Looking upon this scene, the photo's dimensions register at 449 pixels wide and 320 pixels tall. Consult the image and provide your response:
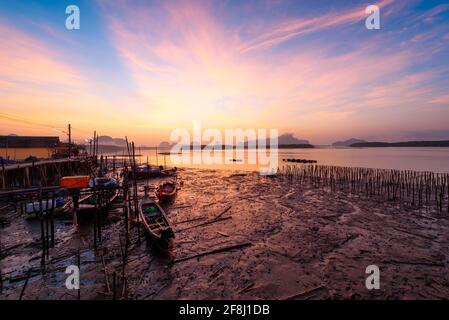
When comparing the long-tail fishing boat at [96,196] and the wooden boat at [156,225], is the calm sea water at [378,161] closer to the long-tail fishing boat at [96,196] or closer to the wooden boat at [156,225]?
the long-tail fishing boat at [96,196]

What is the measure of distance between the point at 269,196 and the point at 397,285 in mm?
16206

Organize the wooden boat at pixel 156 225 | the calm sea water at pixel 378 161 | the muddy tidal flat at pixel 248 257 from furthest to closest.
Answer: the calm sea water at pixel 378 161, the wooden boat at pixel 156 225, the muddy tidal flat at pixel 248 257

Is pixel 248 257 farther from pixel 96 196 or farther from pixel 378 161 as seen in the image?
pixel 378 161

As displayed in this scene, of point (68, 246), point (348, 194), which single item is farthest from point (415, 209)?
point (68, 246)

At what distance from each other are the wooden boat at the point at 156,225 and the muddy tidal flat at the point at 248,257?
2.07 ft

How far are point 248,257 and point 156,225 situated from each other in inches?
218

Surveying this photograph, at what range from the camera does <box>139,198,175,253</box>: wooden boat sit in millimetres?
11008

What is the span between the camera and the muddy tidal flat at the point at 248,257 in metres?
8.31

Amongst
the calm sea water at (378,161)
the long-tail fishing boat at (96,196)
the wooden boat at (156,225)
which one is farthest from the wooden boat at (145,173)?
the wooden boat at (156,225)

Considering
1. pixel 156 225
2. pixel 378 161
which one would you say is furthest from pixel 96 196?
pixel 378 161

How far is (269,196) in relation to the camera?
2462 cm

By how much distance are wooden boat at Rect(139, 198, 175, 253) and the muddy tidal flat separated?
630mm

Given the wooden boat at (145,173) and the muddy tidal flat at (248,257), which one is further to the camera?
the wooden boat at (145,173)
